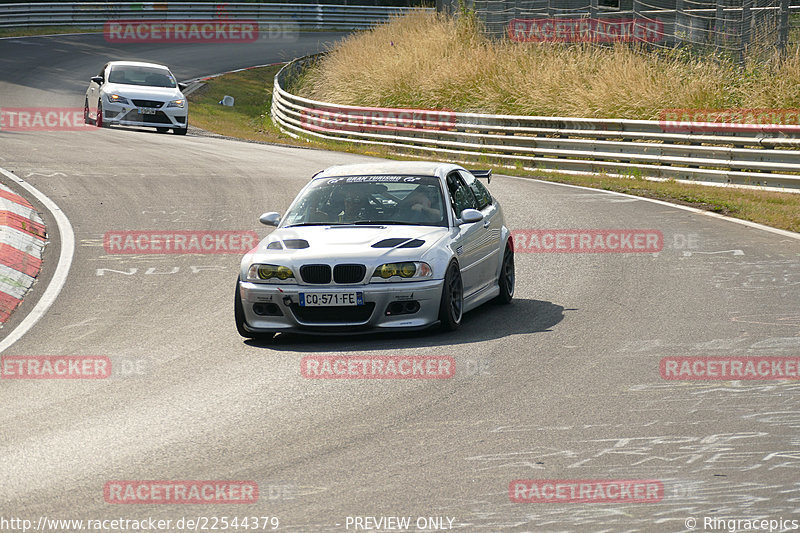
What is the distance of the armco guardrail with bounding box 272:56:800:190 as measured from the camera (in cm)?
2014

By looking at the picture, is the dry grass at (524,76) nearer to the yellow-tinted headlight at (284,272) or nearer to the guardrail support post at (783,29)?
the guardrail support post at (783,29)

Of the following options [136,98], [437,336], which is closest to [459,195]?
[437,336]

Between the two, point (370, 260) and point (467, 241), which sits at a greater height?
point (370, 260)

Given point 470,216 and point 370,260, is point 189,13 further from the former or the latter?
point 370,260

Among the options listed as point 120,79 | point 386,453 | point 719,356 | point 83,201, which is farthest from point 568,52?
point 386,453

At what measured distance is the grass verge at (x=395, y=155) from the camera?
17.7 m

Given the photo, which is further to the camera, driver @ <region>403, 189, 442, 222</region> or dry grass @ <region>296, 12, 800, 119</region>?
dry grass @ <region>296, 12, 800, 119</region>
